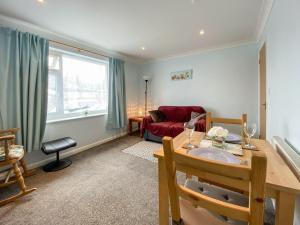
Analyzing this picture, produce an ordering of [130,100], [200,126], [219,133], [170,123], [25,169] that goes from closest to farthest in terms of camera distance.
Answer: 1. [219,133]
2. [25,169]
3. [200,126]
4. [170,123]
5. [130,100]

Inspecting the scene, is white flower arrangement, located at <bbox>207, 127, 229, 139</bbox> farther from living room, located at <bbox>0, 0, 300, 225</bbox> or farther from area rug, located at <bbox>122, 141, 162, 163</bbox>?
area rug, located at <bbox>122, 141, 162, 163</bbox>

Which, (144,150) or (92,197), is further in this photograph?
(144,150)

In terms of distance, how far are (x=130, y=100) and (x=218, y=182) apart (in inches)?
163

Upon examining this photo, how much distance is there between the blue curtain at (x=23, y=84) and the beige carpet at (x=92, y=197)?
0.71 meters

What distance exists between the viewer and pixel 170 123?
3746 millimetres

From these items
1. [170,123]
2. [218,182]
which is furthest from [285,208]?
[170,123]

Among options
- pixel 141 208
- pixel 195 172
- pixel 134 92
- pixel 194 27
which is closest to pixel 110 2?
pixel 194 27

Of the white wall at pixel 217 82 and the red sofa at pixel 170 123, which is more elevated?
the white wall at pixel 217 82

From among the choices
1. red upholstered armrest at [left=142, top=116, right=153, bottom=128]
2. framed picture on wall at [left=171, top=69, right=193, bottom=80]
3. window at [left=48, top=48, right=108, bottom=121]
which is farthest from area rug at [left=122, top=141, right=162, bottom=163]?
framed picture on wall at [left=171, top=69, right=193, bottom=80]

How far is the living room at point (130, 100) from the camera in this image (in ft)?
4.19

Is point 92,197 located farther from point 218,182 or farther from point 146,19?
point 146,19

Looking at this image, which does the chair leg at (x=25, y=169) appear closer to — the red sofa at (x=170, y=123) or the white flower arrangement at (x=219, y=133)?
the red sofa at (x=170, y=123)

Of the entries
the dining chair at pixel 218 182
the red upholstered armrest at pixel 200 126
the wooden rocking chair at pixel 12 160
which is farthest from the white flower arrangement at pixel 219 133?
the wooden rocking chair at pixel 12 160

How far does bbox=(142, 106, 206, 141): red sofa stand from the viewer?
3.38 m
